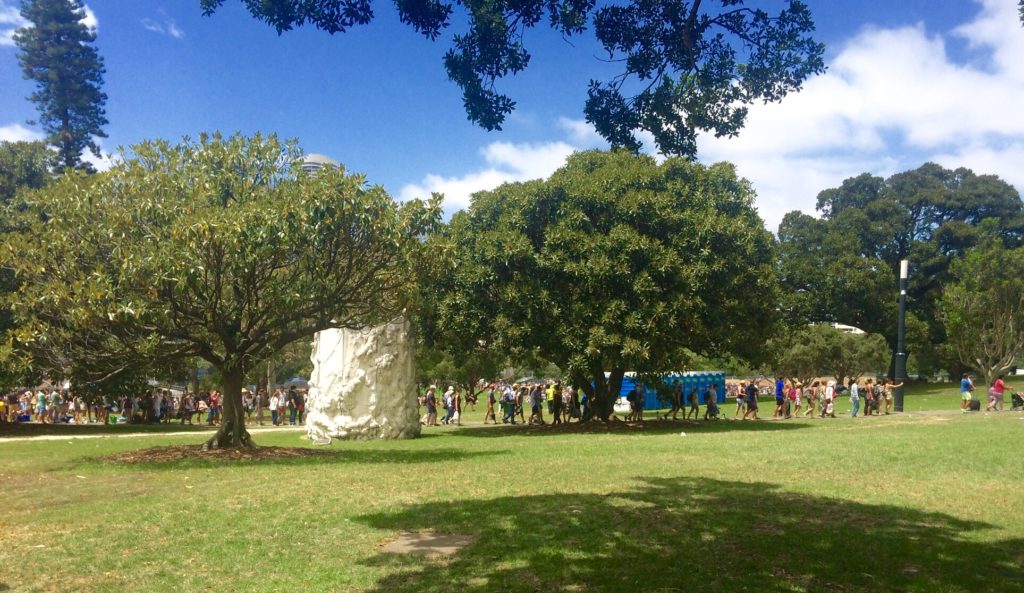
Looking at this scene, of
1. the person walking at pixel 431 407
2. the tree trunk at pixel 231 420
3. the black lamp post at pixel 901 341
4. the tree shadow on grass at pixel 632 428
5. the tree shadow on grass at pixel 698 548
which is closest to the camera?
the tree shadow on grass at pixel 698 548

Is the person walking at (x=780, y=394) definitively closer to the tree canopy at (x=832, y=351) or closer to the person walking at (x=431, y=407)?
the person walking at (x=431, y=407)

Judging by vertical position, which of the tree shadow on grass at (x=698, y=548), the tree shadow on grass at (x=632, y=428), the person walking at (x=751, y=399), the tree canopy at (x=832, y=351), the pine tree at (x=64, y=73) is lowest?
the tree shadow on grass at (x=632, y=428)

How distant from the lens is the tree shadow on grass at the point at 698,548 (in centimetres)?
595

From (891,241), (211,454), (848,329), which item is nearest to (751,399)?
(211,454)

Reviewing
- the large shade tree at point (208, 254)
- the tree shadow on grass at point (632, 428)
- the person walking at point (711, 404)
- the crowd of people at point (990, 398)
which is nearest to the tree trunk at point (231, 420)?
the large shade tree at point (208, 254)

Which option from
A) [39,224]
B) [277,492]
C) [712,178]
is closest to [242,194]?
[39,224]

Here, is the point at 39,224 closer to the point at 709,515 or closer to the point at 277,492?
the point at 277,492

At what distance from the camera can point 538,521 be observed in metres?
8.23

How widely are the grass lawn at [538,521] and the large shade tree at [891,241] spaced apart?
3463cm

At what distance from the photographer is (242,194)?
15266 millimetres

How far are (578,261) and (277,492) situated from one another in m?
12.9

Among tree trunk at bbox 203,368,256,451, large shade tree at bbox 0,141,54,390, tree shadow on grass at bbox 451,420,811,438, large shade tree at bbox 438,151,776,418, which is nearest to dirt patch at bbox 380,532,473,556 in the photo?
tree trunk at bbox 203,368,256,451

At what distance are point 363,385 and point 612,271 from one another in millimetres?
7485

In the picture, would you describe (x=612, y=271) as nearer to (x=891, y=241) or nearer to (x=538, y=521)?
(x=538, y=521)
